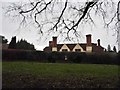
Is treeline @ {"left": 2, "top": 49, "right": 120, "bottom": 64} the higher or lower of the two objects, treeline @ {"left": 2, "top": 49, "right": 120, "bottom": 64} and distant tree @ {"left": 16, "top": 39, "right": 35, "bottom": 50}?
the lower

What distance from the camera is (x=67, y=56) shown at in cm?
3131

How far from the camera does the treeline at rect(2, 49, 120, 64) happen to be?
1093 inches

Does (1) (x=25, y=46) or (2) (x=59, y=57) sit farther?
(1) (x=25, y=46)

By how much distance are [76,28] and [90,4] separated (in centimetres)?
136

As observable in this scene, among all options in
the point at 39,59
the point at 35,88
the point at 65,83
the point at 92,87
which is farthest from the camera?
the point at 39,59

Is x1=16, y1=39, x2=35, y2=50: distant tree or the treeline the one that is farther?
x1=16, y1=39, x2=35, y2=50: distant tree

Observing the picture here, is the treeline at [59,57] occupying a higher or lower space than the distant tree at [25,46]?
lower

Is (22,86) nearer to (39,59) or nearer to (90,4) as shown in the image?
(90,4)

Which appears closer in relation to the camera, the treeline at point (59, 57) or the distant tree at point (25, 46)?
the treeline at point (59, 57)

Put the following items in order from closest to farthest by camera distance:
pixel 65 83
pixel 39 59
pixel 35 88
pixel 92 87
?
pixel 35 88 < pixel 92 87 < pixel 65 83 < pixel 39 59

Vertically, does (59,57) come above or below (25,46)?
below

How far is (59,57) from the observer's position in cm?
3066

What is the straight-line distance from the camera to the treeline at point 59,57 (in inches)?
1093

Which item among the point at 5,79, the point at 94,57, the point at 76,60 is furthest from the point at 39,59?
the point at 5,79
